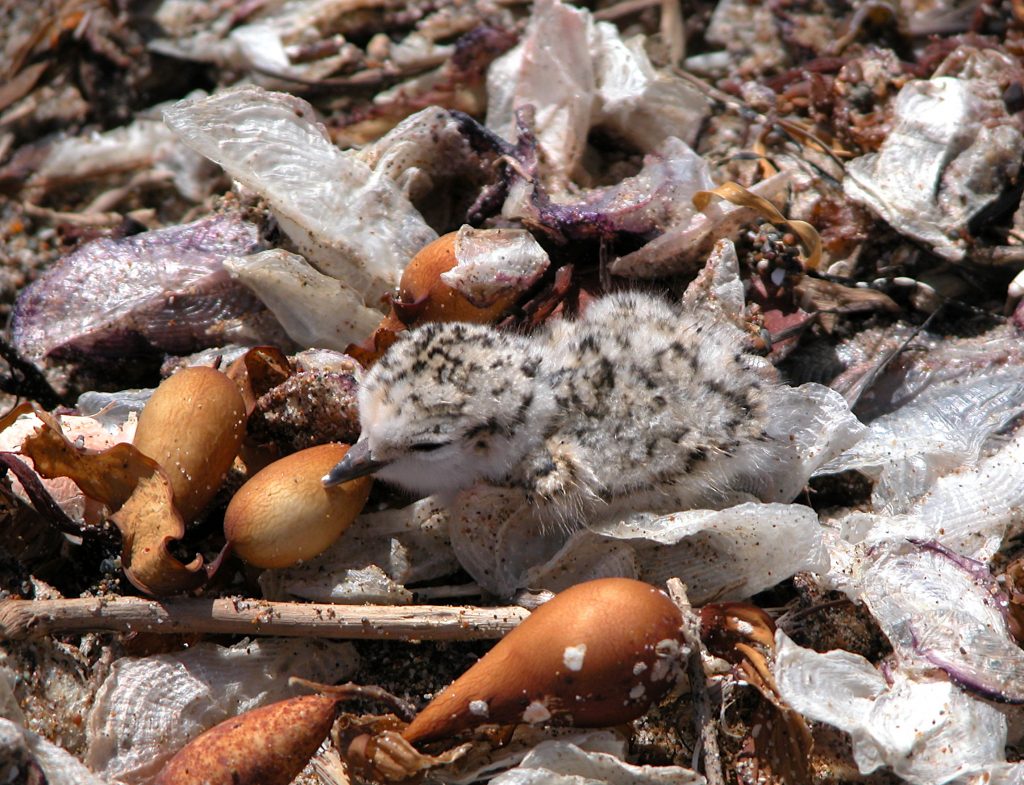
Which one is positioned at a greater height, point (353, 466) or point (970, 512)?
point (353, 466)

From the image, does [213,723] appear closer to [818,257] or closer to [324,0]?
[818,257]

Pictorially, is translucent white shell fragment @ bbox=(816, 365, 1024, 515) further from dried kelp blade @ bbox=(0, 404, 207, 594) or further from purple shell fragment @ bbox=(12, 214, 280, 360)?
purple shell fragment @ bbox=(12, 214, 280, 360)

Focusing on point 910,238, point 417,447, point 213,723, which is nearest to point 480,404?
point 417,447

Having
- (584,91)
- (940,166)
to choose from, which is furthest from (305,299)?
(940,166)

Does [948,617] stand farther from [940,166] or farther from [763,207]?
[940,166]

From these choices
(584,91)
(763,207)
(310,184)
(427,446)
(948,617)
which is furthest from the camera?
(584,91)

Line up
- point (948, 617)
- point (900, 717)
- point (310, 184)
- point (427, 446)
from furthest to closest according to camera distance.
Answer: point (310, 184) < point (427, 446) < point (948, 617) < point (900, 717)

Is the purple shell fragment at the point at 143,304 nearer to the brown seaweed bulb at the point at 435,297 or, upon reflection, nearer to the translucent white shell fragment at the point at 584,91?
the brown seaweed bulb at the point at 435,297
